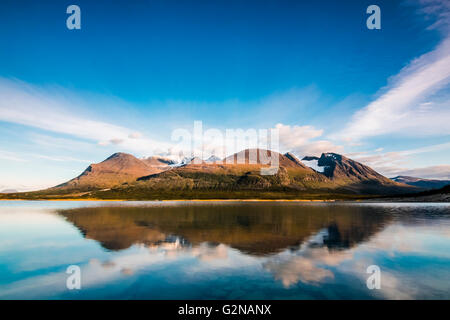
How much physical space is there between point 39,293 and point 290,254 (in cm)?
2248

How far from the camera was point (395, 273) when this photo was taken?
70.6 ft

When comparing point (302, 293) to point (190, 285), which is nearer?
point (302, 293)

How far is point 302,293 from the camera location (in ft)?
55.7

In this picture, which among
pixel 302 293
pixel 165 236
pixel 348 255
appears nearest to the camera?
pixel 302 293

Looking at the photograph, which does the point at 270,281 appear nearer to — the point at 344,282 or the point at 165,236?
the point at 344,282

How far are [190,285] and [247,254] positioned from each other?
9.97 meters

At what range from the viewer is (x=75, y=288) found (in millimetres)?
18641
